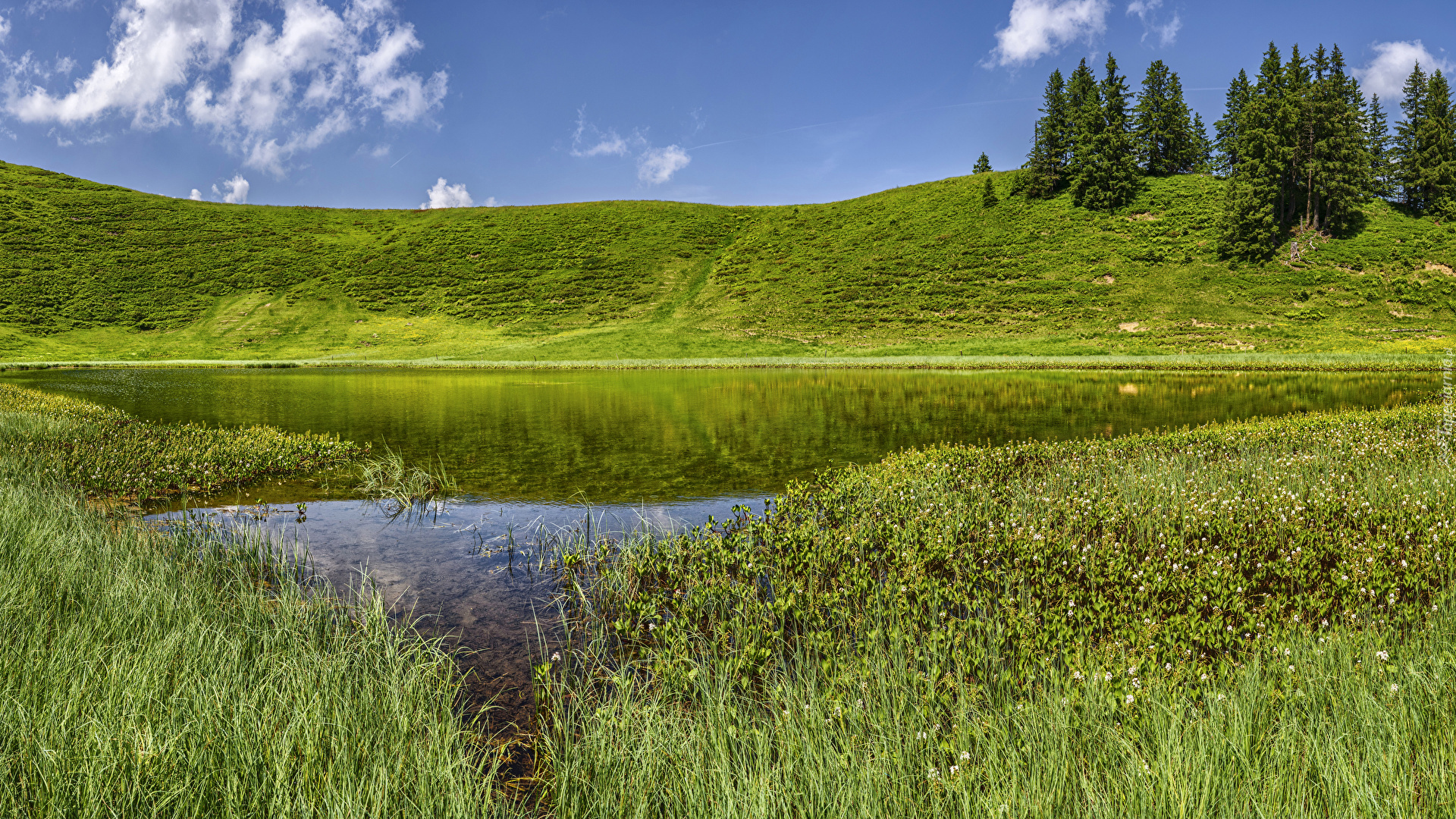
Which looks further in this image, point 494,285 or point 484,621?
point 494,285

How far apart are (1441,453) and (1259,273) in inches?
3079

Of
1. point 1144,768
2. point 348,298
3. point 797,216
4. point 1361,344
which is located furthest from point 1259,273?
point 348,298

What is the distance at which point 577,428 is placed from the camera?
23406 mm

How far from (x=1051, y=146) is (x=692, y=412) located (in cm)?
9969

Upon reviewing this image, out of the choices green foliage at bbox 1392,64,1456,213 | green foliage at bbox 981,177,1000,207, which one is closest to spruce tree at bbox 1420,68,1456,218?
green foliage at bbox 1392,64,1456,213

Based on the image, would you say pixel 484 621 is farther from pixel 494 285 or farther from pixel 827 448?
pixel 494 285

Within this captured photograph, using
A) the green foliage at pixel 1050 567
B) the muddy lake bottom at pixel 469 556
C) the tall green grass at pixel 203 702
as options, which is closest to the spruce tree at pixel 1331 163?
the green foliage at pixel 1050 567

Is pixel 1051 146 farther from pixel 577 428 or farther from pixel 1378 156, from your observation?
pixel 577 428

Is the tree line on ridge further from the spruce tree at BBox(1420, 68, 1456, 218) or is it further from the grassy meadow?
the grassy meadow

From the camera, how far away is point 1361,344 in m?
58.1

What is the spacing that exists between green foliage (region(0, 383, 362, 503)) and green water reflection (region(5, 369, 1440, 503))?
307 cm

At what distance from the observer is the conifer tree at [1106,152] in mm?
95375

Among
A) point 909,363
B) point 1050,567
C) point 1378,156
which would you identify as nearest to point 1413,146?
point 1378,156

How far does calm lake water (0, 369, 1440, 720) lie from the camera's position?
928 centimetres
